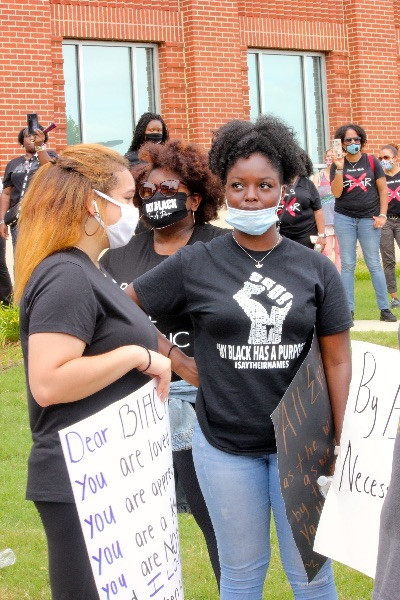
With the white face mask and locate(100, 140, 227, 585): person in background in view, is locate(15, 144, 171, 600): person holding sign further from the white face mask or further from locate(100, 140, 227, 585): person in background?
locate(100, 140, 227, 585): person in background

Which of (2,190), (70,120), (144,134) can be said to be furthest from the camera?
(70,120)

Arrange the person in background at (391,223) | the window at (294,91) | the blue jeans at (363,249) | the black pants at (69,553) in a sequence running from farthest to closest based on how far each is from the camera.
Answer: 1. the window at (294,91)
2. the person in background at (391,223)
3. the blue jeans at (363,249)
4. the black pants at (69,553)

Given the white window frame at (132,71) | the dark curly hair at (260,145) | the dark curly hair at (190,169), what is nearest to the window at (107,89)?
the white window frame at (132,71)

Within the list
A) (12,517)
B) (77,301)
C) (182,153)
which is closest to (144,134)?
(12,517)

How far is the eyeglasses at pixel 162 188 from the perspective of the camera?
4.72 metres

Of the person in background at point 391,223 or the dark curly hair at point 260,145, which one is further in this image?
the person in background at point 391,223

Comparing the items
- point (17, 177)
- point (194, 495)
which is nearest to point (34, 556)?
point (194, 495)

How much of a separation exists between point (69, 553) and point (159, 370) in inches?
25.0

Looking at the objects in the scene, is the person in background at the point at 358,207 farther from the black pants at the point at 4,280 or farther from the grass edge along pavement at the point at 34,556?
the grass edge along pavement at the point at 34,556

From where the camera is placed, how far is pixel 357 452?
3697mm

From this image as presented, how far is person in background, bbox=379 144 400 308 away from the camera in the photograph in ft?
42.9

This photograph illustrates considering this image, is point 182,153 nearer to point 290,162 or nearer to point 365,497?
point 290,162

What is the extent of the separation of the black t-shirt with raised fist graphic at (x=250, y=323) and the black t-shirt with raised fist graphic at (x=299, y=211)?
7.15 m

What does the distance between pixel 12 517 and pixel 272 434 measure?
3.18 m
